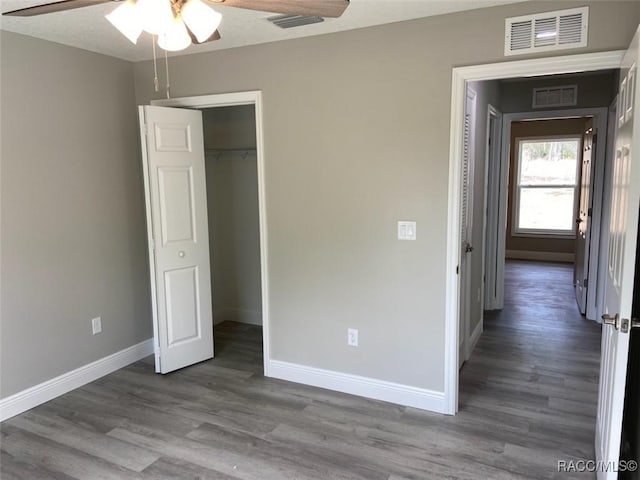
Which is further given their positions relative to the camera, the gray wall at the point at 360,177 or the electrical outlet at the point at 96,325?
the electrical outlet at the point at 96,325

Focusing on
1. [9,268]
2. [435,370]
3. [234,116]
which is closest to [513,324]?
[435,370]

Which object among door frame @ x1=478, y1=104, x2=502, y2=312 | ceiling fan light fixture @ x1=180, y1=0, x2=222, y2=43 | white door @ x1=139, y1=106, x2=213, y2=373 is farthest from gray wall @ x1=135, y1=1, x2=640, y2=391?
door frame @ x1=478, y1=104, x2=502, y2=312

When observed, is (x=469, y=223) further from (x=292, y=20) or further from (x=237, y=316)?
(x=237, y=316)

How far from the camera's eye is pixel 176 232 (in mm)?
3641

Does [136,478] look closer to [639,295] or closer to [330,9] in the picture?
[330,9]

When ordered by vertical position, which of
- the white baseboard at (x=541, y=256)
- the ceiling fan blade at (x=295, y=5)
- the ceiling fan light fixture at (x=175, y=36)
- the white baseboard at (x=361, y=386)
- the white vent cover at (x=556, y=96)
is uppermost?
the white vent cover at (x=556, y=96)

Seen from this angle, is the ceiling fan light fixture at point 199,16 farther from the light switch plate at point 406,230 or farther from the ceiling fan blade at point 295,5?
the light switch plate at point 406,230

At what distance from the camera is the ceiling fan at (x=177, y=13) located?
1450 millimetres

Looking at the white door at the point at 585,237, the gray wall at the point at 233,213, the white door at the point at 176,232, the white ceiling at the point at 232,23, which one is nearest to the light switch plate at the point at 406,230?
the white ceiling at the point at 232,23

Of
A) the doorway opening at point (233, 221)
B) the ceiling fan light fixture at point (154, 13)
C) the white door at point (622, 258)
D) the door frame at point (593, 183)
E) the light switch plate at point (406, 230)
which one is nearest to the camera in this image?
the ceiling fan light fixture at point (154, 13)

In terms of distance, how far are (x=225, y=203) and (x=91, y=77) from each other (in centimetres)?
176

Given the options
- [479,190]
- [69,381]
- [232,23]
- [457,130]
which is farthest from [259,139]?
[69,381]

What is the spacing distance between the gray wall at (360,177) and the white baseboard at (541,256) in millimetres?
6189

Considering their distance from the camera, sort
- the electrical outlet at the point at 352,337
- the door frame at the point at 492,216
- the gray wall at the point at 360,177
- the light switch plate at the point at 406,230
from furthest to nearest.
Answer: the door frame at the point at 492,216, the electrical outlet at the point at 352,337, the light switch plate at the point at 406,230, the gray wall at the point at 360,177
